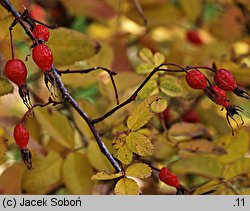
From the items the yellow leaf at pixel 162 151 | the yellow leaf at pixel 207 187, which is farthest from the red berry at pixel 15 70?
the yellow leaf at pixel 162 151

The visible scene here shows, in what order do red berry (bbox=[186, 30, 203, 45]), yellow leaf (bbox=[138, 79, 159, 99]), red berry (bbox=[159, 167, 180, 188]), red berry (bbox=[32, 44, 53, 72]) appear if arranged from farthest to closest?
red berry (bbox=[186, 30, 203, 45])
yellow leaf (bbox=[138, 79, 159, 99])
red berry (bbox=[159, 167, 180, 188])
red berry (bbox=[32, 44, 53, 72])

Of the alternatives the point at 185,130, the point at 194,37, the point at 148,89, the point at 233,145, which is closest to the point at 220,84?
the point at 148,89

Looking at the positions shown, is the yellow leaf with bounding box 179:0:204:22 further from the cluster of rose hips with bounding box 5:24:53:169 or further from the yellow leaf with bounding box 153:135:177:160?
the cluster of rose hips with bounding box 5:24:53:169

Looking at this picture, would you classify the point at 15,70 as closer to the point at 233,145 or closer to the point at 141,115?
the point at 141,115

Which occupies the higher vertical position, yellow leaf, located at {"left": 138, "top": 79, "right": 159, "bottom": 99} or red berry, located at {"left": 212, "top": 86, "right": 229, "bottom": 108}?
yellow leaf, located at {"left": 138, "top": 79, "right": 159, "bottom": 99}

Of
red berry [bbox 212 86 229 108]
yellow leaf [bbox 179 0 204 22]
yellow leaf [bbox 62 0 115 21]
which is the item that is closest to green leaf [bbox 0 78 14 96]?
red berry [bbox 212 86 229 108]
